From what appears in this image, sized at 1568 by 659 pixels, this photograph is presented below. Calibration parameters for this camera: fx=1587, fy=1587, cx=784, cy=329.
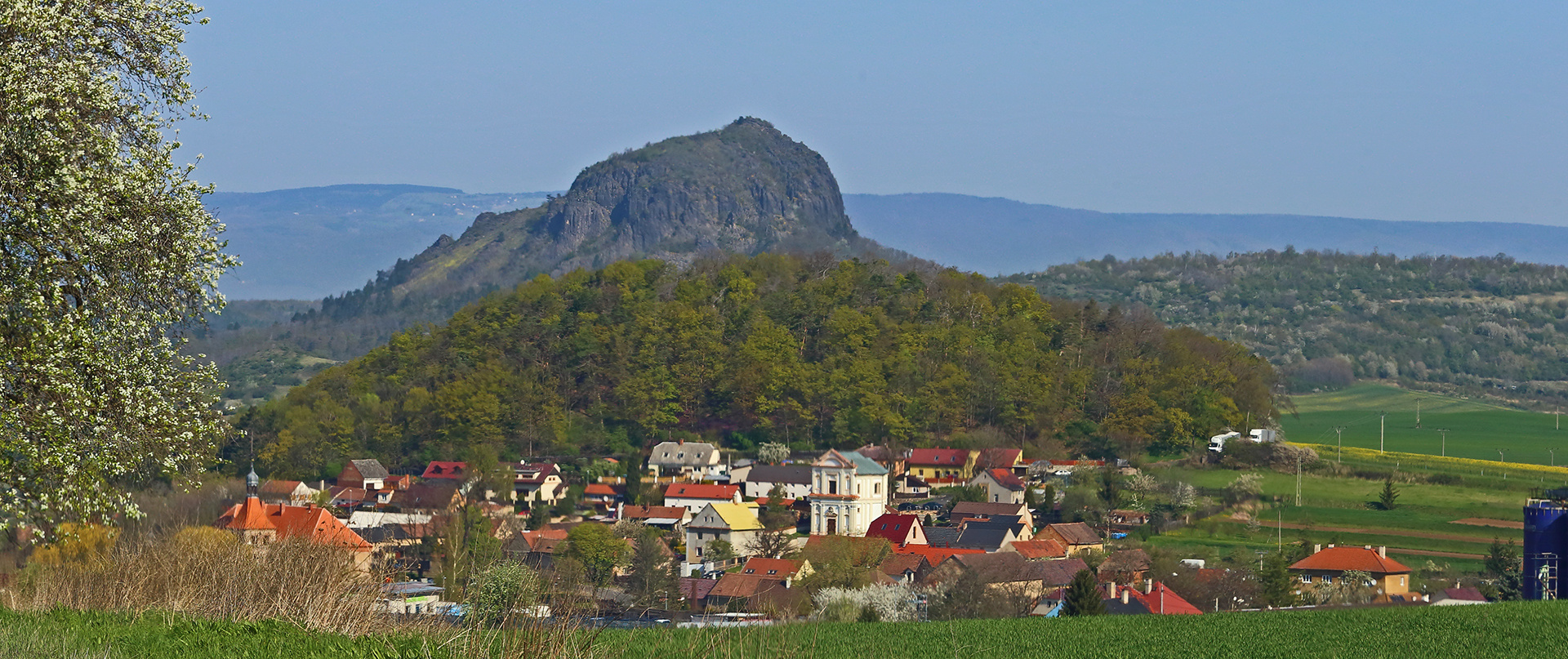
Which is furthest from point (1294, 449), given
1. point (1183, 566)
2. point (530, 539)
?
point (530, 539)

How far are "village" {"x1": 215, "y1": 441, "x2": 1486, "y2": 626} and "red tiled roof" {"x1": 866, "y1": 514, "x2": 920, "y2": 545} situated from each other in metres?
0.11

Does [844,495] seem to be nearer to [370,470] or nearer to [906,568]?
[906,568]

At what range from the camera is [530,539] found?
45906 millimetres

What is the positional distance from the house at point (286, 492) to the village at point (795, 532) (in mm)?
154

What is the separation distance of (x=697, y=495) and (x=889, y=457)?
11519mm

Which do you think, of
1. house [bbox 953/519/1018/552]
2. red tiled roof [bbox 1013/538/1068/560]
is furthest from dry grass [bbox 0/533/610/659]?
house [bbox 953/519/1018/552]

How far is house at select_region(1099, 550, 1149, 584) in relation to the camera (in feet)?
118

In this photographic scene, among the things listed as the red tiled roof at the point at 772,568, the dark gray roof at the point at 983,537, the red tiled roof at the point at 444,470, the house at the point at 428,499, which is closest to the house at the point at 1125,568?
the dark gray roof at the point at 983,537

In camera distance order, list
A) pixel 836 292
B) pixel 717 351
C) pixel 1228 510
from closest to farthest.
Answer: pixel 1228 510 < pixel 717 351 < pixel 836 292

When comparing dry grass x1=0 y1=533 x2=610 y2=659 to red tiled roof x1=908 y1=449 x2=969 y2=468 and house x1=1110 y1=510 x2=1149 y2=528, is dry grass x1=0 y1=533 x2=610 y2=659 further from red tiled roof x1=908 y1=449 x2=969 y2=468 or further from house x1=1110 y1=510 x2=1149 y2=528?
red tiled roof x1=908 y1=449 x2=969 y2=468

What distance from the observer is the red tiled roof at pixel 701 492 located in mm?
57812

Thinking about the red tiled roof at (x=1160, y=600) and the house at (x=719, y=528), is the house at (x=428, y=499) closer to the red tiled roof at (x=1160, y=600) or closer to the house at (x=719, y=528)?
the house at (x=719, y=528)

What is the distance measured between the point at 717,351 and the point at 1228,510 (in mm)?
32817

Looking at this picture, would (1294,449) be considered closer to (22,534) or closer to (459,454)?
(459,454)
